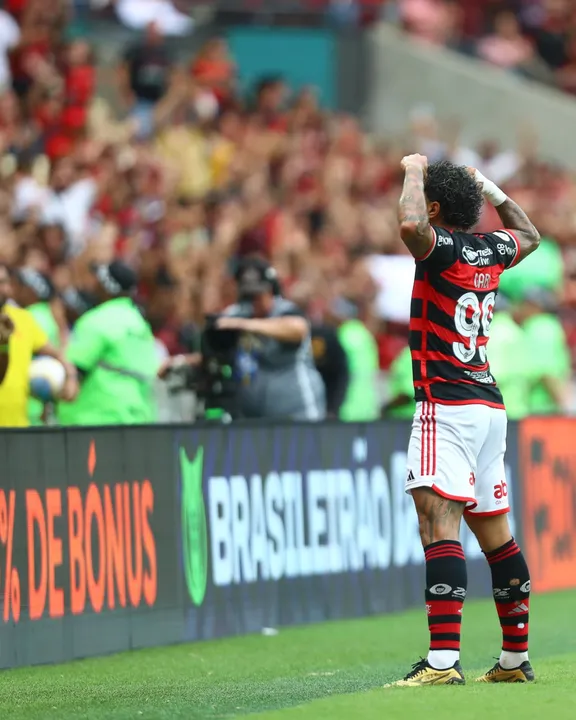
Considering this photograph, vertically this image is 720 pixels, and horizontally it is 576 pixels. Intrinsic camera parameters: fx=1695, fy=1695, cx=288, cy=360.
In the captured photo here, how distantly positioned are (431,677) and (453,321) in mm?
1536

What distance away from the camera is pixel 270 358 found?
1239cm

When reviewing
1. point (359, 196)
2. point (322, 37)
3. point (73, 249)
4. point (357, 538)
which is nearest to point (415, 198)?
point (357, 538)

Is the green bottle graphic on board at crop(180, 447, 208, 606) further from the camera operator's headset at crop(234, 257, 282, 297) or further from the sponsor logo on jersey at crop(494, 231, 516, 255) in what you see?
the sponsor logo on jersey at crop(494, 231, 516, 255)

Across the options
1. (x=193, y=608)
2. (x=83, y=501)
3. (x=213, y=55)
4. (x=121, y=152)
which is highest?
Answer: (x=213, y=55)

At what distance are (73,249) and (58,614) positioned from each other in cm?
622

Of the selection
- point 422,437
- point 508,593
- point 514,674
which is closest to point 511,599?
point 508,593

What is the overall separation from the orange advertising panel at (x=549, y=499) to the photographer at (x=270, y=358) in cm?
227

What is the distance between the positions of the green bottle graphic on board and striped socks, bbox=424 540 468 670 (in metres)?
3.45

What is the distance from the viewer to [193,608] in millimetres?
10594

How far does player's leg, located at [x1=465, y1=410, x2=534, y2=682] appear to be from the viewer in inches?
296

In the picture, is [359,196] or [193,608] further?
[359,196]

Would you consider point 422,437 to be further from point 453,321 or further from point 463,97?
point 463,97

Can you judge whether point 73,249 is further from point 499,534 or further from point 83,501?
point 499,534

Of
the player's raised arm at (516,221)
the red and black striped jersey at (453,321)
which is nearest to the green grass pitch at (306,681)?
the red and black striped jersey at (453,321)
